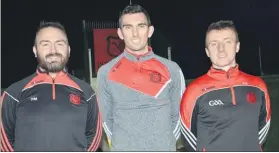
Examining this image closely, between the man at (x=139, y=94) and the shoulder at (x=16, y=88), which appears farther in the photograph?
the man at (x=139, y=94)

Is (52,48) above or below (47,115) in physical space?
above

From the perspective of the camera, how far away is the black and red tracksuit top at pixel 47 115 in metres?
2.31

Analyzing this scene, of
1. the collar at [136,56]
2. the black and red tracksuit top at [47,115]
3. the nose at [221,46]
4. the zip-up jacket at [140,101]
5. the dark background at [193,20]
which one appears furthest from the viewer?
the dark background at [193,20]

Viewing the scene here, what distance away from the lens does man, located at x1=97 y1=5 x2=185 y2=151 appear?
2535 millimetres

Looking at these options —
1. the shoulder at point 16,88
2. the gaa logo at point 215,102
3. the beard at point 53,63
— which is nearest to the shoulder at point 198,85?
the gaa logo at point 215,102

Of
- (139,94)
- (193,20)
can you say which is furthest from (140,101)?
(193,20)

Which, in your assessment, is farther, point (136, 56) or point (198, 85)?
point (136, 56)

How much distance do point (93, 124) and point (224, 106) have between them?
0.90 meters

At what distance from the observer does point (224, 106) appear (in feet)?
8.00

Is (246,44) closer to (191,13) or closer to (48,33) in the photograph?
(191,13)

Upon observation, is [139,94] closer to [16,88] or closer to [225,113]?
[225,113]

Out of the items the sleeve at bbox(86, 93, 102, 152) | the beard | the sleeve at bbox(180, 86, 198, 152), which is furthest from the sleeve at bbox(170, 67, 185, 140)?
the beard

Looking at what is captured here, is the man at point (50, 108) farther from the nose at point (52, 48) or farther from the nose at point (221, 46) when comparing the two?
the nose at point (221, 46)

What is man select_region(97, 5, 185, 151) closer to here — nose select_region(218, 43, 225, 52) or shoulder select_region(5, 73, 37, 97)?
nose select_region(218, 43, 225, 52)
